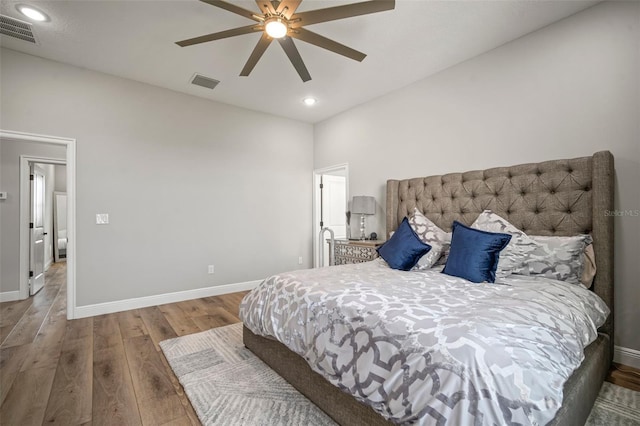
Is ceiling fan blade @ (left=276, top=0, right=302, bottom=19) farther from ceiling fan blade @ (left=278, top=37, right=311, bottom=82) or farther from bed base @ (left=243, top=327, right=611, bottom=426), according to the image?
bed base @ (left=243, top=327, right=611, bottom=426)

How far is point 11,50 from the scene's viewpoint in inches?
115

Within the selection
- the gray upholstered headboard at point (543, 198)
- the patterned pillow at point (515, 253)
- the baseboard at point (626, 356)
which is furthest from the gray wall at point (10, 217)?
the baseboard at point (626, 356)

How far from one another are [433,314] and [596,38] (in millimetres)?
2661

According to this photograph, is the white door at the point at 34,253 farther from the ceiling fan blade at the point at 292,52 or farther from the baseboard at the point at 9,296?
the ceiling fan blade at the point at 292,52

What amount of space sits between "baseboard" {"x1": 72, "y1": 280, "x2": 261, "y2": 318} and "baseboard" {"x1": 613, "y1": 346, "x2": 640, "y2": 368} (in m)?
4.01

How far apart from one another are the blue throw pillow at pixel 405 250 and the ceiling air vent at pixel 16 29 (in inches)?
150

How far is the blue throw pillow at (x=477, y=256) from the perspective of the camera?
2.02 metres

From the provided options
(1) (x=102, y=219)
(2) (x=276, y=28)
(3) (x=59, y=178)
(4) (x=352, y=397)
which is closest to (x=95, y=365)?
(1) (x=102, y=219)

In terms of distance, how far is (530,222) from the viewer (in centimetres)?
243

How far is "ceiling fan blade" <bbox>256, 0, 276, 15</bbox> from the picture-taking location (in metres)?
1.79

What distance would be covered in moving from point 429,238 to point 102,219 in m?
3.69

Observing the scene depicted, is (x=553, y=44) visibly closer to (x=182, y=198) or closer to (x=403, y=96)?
(x=403, y=96)

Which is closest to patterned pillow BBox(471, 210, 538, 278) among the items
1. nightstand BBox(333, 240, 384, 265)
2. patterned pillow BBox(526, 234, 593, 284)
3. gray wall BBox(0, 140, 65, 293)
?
patterned pillow BBox(526, 234, 593, 284)

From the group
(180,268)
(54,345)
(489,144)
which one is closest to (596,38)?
(489,144)
